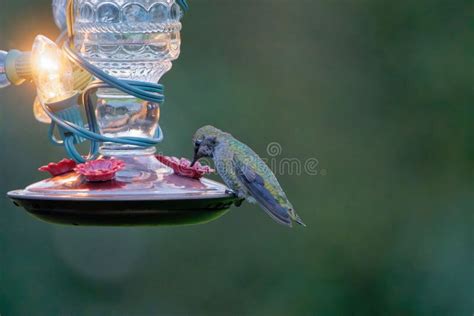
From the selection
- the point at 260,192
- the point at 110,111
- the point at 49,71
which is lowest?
the point at 260,192

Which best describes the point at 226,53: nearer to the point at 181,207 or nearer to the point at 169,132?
the point at 169,132

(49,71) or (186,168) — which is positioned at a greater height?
(49,71)

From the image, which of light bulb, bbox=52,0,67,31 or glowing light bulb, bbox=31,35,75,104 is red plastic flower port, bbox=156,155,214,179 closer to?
glowing light bulb, bbox=31,35,75,104

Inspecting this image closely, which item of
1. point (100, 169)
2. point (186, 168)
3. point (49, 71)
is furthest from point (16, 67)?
point (186, 168)

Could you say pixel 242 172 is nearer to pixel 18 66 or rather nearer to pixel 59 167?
pixel 59 167

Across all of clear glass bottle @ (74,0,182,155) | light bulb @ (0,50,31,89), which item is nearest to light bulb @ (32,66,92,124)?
clear glass bottle @ (74,0,182,155)

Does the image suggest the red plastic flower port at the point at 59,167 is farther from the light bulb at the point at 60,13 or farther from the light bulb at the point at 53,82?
the light bulb at the point at 60,13

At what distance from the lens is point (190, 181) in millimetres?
3268

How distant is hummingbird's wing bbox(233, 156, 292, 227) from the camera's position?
3510 millimetres

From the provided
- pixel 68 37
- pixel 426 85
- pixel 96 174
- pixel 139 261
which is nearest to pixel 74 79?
pixel 68 37

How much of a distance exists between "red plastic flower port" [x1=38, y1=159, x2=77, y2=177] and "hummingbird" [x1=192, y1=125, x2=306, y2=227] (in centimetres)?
42

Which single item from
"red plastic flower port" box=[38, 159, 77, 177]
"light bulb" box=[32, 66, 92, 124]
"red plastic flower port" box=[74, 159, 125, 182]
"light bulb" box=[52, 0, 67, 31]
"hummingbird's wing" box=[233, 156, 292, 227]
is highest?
"light bulb" box=[52, 0, 67, 31]

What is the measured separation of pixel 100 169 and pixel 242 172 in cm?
65

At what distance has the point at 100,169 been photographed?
3.12 meters
